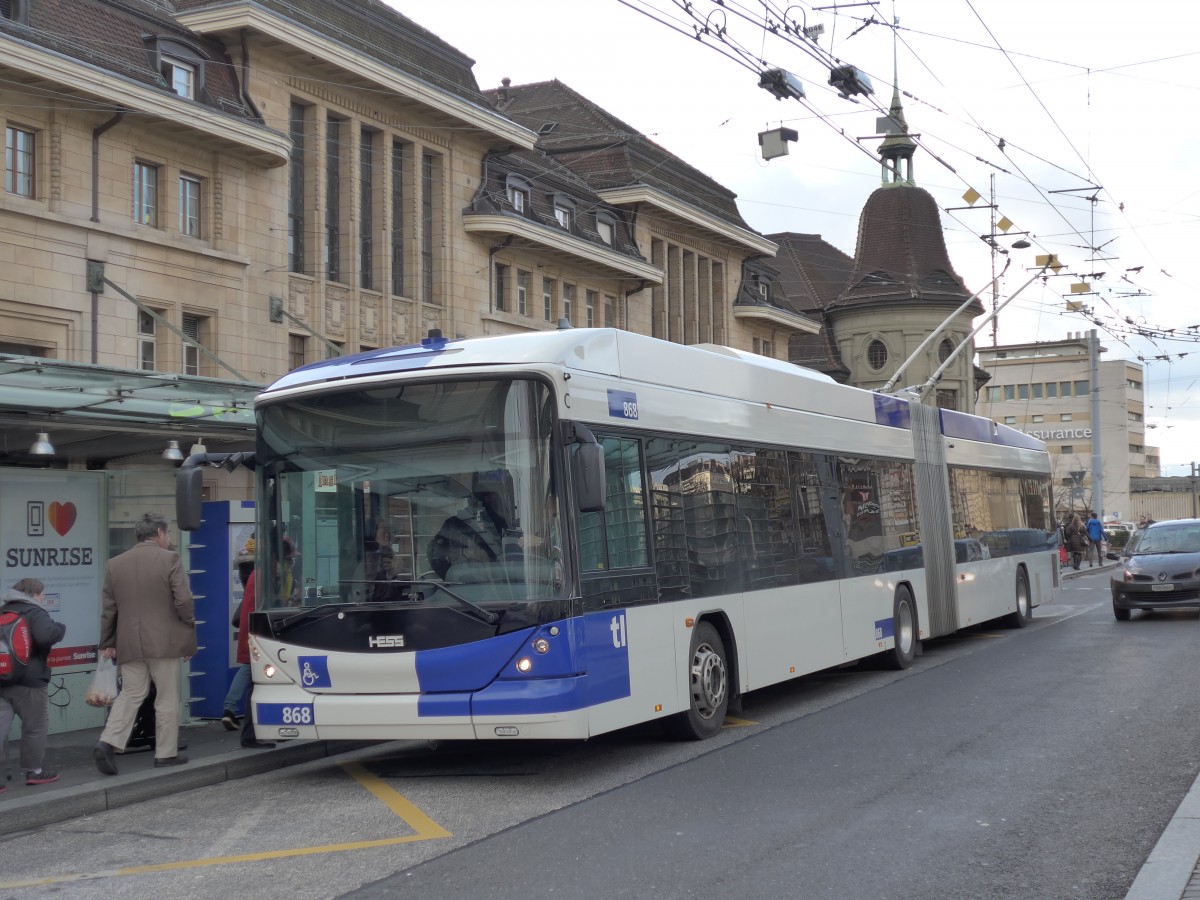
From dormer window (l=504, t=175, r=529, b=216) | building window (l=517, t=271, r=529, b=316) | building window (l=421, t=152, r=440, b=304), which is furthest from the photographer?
building window (l=517, t=271, r=529, b=316)

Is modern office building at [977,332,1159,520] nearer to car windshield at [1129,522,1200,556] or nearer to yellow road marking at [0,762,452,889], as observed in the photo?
car windshield at [1129,522,1200,556]

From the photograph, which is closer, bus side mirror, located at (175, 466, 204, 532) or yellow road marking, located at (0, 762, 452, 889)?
yellow road marking, located at (0, 762, 452, 889)

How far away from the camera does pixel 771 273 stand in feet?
165

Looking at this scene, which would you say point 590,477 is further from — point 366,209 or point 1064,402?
point 1064,402

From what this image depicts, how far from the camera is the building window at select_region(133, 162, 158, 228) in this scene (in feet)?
78.7

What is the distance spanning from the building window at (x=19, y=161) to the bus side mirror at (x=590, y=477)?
15.9 metres

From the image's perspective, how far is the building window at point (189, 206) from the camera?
24953 mm

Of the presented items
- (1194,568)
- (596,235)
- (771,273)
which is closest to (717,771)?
(1194,568)

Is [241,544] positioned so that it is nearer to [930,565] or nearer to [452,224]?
[930,565]

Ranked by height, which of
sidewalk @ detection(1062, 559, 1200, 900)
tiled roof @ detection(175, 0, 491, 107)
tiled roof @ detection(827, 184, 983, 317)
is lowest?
sidewalk @ detection(1062, 559, 1200, 900)

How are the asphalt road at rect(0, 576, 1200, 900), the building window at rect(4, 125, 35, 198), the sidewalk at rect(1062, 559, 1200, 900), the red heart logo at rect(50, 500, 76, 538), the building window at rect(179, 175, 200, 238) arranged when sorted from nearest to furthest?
the sidewalk at rect(1062, 559, 1200, 900) < the asphalt road at rect(0, 576, 1200, 900) < the red heart logo at rect(50, 500, 76, 538) < the building window at rect(4, 125, 35, 198) < the building window at rect(179, 175, 200, 238)

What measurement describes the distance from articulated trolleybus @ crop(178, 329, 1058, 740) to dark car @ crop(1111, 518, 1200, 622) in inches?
503

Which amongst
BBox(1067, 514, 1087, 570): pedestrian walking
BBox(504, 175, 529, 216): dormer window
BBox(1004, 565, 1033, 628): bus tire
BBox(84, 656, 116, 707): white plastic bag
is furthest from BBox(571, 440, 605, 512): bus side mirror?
BBox(1067, 514, 1087, 570): pedestrian walking

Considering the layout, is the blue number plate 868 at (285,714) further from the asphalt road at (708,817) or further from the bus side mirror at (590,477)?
the bus side mirror at (590,477)
